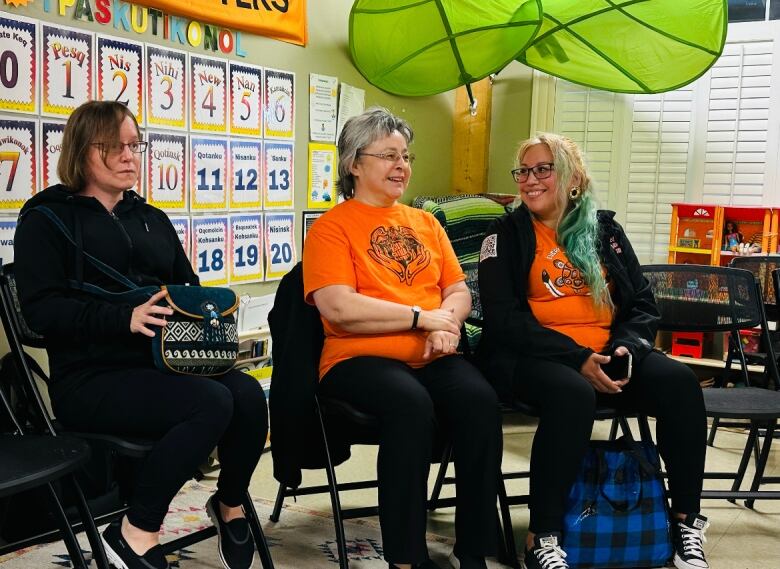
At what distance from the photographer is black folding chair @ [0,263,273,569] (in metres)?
2.04

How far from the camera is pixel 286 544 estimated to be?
259 centimetres

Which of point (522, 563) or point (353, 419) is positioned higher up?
point (353, 419)

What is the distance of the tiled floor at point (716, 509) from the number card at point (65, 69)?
1452 millimetres

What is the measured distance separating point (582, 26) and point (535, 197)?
66.1 inches

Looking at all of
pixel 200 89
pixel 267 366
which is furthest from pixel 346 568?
pixel 200 89

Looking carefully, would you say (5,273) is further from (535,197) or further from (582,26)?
(582,26)

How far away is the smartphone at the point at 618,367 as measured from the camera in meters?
2.50

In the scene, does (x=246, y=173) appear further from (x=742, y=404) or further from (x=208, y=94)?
(x=742, y=404)

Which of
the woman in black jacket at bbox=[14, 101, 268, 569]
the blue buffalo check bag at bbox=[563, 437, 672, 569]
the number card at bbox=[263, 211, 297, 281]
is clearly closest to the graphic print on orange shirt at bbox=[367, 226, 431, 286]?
the woman in black jacket at bbox=[14, 101, 268, 569]

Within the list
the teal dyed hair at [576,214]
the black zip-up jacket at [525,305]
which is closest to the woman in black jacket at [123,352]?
the black zip-up jacket at [525,305]

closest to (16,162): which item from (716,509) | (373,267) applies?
(373,267)

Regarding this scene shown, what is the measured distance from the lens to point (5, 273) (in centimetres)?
225

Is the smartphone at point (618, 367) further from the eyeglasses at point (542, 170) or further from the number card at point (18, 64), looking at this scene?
the number card at point (18, 64)

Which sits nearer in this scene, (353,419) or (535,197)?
(353,419)
